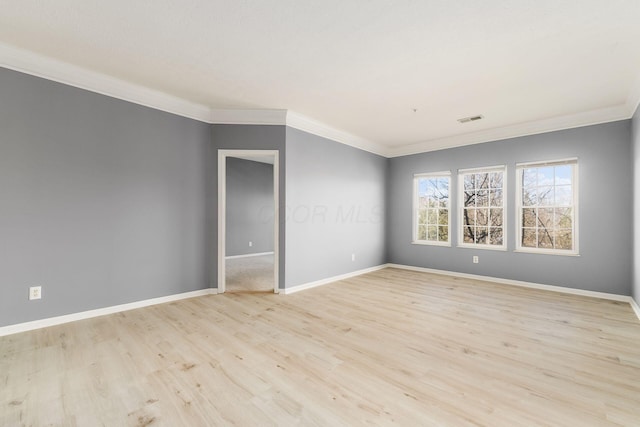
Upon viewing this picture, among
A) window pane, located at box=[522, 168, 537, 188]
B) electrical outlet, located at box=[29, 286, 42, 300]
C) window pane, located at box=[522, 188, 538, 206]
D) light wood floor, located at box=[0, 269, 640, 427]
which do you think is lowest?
light wood floor, located at box=[0, 269, 640, 427]

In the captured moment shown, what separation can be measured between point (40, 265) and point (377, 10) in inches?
154

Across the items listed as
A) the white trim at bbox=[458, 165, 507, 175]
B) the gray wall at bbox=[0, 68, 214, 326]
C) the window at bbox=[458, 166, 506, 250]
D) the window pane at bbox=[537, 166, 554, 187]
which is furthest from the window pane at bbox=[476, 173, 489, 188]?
the gray wall at bbox=[0, 68, 214, 326]

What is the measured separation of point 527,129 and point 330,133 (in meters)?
3.25

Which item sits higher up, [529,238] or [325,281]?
[529,238]

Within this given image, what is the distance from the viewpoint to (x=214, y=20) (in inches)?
86.5

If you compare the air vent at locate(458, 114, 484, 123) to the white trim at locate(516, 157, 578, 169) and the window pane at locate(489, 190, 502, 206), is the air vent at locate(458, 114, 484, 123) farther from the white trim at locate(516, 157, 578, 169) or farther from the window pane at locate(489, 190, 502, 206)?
the window pane at locate(489, 190, 502, 206)

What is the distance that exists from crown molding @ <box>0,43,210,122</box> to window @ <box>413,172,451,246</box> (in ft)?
14.5

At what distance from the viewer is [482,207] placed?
5152 mm

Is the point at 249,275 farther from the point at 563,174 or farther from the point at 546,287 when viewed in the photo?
the point at 563,174

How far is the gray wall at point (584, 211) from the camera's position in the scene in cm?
387

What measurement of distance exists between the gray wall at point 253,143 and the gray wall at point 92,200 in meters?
0.17

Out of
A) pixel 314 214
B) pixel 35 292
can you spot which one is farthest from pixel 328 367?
pixel 35 292

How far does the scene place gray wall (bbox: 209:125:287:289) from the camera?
13.4 ft

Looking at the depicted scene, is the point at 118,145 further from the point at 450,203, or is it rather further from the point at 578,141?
the point at 578,141
